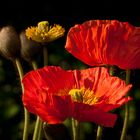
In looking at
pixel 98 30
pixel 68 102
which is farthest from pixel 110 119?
pixel 98 30

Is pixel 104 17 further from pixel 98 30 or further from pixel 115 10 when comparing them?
pixel 98 30

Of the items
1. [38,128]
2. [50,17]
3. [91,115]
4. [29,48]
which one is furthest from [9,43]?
[50,17]

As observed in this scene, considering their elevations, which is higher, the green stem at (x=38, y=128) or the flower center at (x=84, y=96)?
the flower center at (x=84, y=96)

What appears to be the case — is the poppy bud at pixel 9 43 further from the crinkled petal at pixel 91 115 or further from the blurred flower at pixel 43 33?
the crinkled petal at pixel 91 115

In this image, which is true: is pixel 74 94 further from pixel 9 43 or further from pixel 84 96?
pixel 9 43

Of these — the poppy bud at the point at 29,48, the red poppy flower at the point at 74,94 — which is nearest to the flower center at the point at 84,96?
the red poppy flower at the point at 74,94

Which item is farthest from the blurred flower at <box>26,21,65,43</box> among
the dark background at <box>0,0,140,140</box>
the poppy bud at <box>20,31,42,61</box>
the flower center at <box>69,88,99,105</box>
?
the dark background at <box>0,0,140,140</box>
